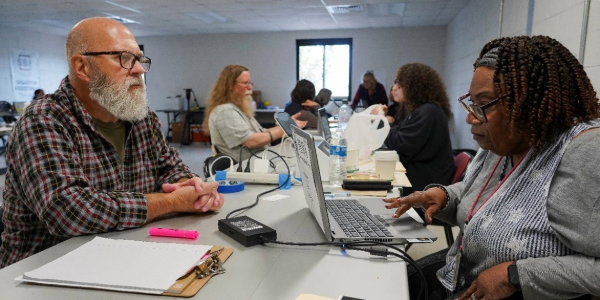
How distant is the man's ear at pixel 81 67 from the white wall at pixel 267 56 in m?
7.75

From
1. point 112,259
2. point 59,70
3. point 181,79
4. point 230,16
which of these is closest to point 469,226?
point 112,259

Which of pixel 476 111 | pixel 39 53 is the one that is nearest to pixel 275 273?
pixel 476 111

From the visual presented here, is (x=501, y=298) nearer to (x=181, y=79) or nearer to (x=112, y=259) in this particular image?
(x=112, y=259)

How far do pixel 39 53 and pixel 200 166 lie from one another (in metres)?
5.74

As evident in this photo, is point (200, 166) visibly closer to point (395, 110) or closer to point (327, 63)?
point (395, 110)

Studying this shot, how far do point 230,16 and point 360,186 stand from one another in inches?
238

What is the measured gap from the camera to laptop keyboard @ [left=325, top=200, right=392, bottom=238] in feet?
3.64

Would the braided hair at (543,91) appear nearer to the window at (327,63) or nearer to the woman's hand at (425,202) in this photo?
the woman's hand at (425,202)

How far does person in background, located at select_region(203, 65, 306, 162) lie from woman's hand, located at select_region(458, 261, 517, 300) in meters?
1.98

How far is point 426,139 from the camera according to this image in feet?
8.68

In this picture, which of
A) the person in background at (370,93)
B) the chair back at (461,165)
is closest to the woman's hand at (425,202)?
the chair back at (461,165)

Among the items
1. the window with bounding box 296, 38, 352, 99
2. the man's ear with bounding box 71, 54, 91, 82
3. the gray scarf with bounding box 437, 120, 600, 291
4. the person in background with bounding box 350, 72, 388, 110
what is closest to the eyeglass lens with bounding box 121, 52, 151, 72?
the man's ear with bounding box 71, 54, 91, 82

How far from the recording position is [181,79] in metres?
9.55

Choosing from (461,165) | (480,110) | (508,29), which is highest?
(508,29)
